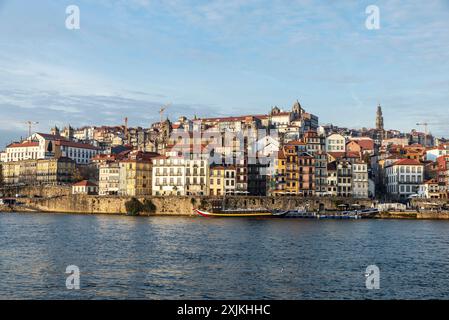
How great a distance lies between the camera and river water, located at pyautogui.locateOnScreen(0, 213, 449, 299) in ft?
101

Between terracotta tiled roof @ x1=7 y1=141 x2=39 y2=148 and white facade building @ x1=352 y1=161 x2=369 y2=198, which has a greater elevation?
terracotta tiled roof @ x1=7 y1=141 x2=39 y2=148

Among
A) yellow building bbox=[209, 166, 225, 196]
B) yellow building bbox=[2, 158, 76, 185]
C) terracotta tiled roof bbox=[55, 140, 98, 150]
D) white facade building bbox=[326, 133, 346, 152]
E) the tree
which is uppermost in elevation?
terracotta tiled roof bbox=[55, 140, 98, 150]

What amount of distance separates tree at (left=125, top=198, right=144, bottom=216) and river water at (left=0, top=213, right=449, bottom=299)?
37.2m

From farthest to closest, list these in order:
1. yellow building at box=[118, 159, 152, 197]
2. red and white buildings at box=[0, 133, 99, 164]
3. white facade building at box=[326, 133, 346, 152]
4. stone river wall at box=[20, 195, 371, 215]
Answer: red and white buildings at box=[0, 133, 99, 164] → white facade building at box=[326, 133, 346, 152] → yellow building at box=[118, 159, 152, 197] → stone river wall at box=[20, 195, 371, 215]

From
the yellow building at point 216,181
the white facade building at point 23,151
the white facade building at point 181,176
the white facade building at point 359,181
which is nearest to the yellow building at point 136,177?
the white facade building at point 181,176

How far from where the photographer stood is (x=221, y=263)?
40594 millimetres

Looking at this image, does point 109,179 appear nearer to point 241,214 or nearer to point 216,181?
point 216,181

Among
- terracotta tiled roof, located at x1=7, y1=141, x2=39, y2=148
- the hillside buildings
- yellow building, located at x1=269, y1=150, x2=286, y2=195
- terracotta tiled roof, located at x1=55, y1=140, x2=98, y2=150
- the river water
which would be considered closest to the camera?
the river water

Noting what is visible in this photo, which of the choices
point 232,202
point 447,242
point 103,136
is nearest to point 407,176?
point 232,202

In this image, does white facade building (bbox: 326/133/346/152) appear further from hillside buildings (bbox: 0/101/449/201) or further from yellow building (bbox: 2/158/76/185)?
yellow building (bbox: 2/158/76/185)

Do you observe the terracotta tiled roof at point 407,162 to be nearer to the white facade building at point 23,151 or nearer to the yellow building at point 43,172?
the yellow building at point 43,172

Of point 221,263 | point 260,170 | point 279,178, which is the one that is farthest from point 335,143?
point 221,263

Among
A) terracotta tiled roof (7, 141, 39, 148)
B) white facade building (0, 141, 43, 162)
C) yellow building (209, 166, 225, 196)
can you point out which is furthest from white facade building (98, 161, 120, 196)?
terracotta tiled roof (7, 141, 39, 148)

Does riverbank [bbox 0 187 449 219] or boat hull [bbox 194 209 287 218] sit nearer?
boat hull [bbox 194 209 287 218]
